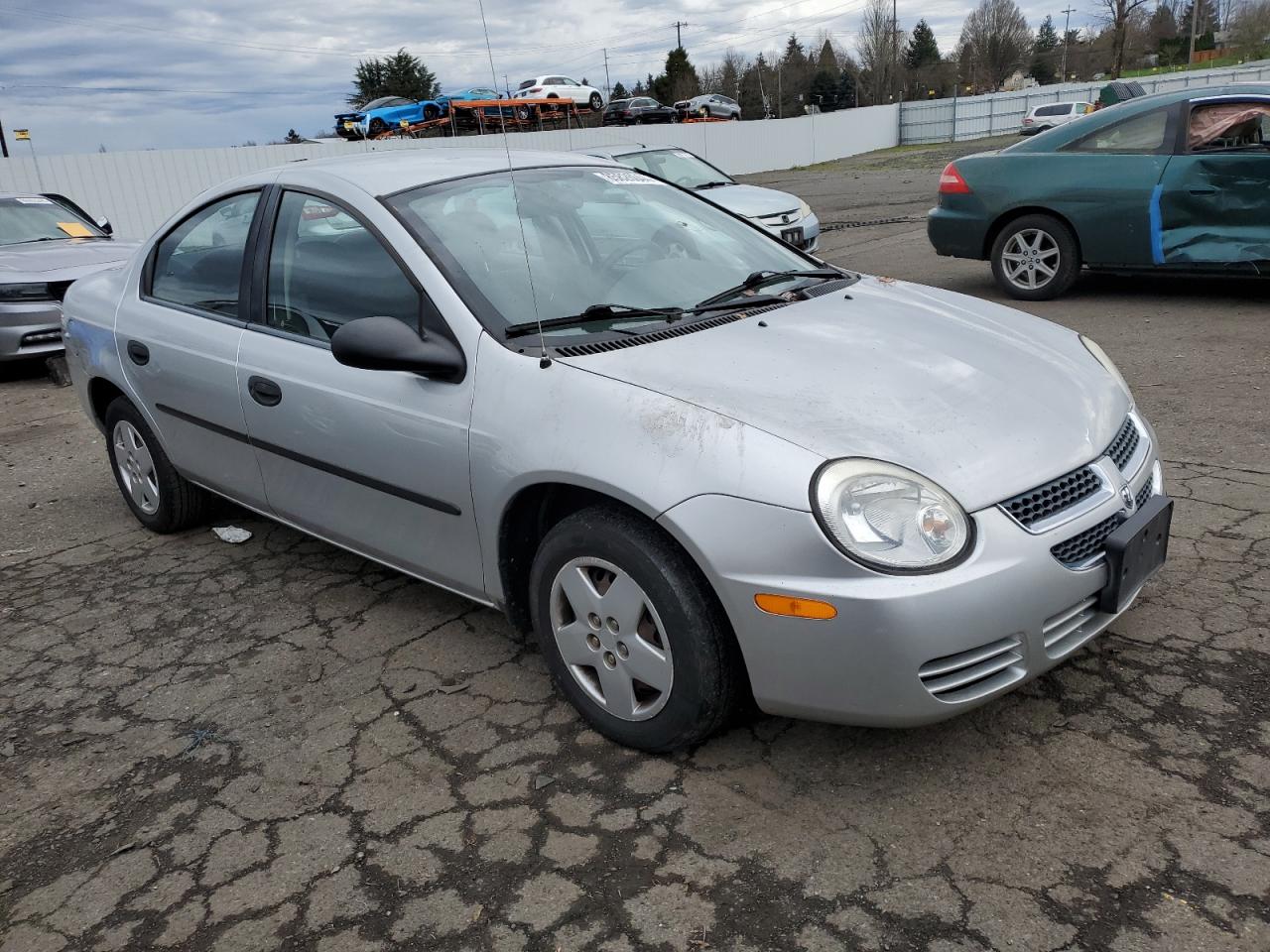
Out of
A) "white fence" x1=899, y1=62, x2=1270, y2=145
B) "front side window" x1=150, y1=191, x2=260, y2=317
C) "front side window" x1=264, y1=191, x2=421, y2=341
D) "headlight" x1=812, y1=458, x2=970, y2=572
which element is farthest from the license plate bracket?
"white fence" x1=899, y1=62, x2=1270, y2=145

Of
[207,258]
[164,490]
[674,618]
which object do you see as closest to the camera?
[674,618]

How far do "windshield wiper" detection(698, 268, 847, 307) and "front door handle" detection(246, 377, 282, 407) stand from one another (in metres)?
1.47

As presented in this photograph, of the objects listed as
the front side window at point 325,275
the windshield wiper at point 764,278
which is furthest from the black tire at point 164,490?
the windshield wiper at point 764,278

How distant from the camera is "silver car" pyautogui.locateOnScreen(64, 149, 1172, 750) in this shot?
91.9 inches

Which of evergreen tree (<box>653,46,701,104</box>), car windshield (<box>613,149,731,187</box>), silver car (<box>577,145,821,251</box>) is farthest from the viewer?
evergreen tree (<box>653,46,701,104</box>)

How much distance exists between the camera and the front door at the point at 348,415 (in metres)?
3.04

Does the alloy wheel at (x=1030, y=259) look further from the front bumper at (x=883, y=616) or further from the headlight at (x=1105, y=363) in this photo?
the front bumper at (x=883, y=616)

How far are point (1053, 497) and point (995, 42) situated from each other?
85.4 meters

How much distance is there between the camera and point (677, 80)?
228 feet

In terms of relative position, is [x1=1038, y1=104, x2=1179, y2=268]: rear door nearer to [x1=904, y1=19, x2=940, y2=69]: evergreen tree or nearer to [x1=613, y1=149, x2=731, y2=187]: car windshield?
[x1=613, y1=149, x2=731, y2=187]: car windshield

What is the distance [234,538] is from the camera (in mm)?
4613

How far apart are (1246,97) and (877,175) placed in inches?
839

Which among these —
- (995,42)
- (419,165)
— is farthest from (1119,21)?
(419,165)

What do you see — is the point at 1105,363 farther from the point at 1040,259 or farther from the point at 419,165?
the point at 1040,259
